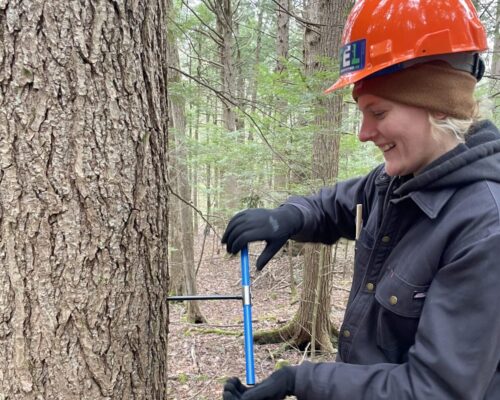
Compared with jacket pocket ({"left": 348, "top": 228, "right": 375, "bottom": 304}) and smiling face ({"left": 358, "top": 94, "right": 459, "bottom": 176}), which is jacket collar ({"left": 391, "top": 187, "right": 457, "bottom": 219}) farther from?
jacket pocket ({"left": 348, "top": 228, "right": 375, "bottom": 304})

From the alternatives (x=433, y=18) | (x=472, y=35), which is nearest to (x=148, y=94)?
(x=433, y=18)

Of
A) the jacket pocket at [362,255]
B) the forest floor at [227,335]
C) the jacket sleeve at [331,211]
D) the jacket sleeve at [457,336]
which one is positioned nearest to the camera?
the jacket sleeve at [457,336]

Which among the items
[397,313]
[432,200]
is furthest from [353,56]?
[397,313]

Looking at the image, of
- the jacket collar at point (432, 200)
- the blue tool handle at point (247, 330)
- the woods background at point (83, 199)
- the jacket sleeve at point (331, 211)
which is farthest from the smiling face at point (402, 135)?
the blue tool handle at point (247, 330)

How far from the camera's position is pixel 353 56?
1505 mm

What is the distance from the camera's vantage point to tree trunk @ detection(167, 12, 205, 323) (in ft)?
22.6

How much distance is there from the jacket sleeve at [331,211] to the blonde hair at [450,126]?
689 mm

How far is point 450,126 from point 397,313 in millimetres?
679

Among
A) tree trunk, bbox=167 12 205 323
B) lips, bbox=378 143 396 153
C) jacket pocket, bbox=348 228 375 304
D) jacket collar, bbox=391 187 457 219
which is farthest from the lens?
tree trunk, bbox=167 12 205 323

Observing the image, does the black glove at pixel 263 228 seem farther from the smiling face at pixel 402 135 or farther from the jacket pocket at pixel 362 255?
the smiling face at pixel 402 135

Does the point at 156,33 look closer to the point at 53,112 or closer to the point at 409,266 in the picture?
the point at 53,112

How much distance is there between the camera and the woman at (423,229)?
3.67 ft

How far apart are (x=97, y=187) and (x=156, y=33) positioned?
619 millimetres

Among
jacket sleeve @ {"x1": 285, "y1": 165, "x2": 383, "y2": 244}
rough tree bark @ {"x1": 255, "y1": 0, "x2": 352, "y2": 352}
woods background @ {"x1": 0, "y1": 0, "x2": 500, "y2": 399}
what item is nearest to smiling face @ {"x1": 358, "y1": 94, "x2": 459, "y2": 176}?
woods background @ {"x1": 0, "y1": 0, "x2": 500, "y2": 399}
